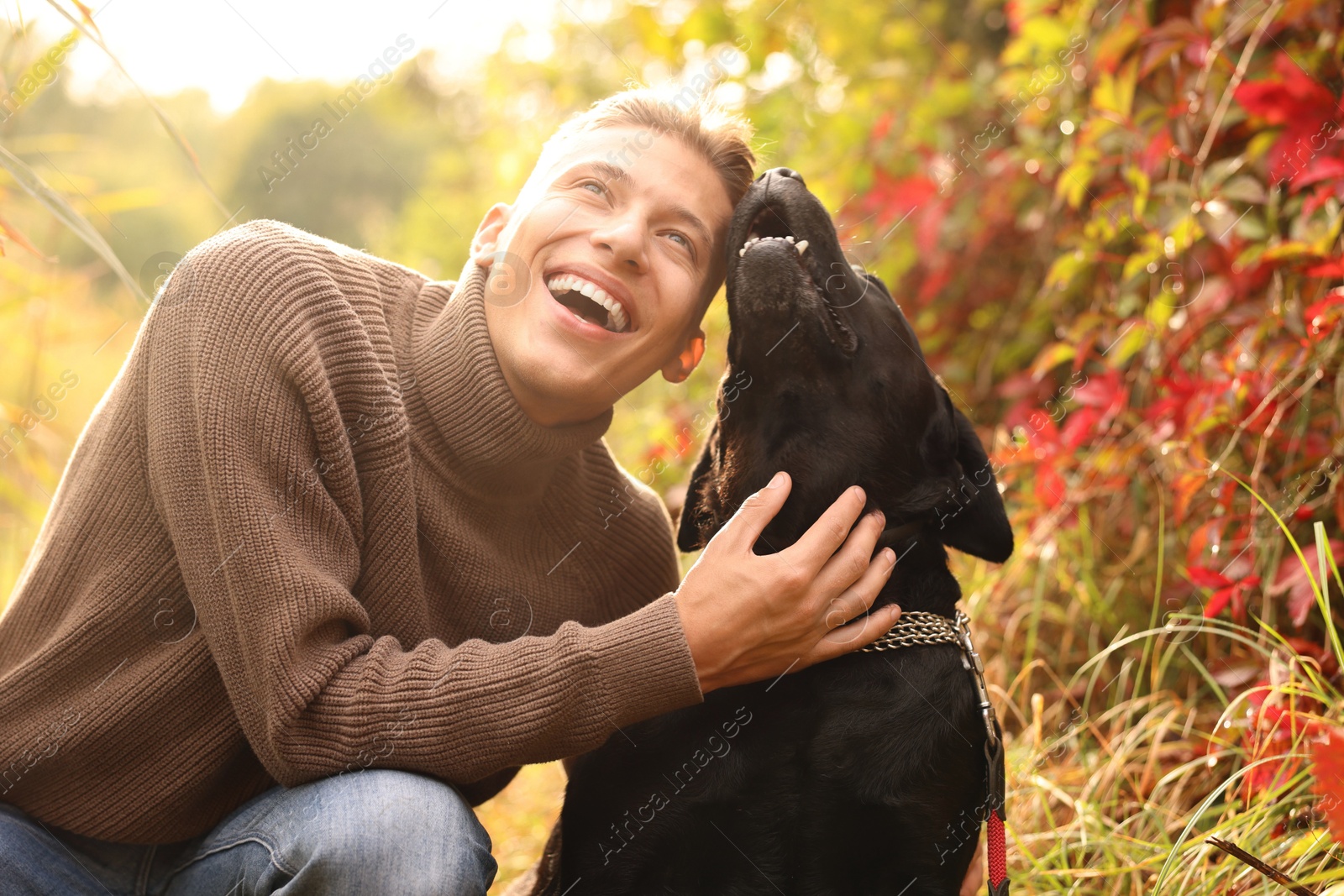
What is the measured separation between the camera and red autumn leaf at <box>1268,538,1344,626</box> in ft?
5.54

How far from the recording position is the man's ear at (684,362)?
1.75m

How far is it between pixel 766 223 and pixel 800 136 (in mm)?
1954

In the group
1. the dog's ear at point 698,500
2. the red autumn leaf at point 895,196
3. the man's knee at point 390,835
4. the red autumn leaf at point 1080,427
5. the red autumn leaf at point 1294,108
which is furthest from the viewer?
the red autumn leaf at point 895,196

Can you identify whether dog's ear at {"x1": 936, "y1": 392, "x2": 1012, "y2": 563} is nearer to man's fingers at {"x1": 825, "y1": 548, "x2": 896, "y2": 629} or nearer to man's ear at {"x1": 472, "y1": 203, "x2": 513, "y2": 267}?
man's fingers at {"x1": 825, "y1": 548, "x2": 896, "y2": 629}

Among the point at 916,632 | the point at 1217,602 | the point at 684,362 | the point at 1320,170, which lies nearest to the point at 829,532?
the point at 916,632

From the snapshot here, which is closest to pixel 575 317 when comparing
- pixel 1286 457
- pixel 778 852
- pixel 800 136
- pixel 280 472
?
pixel 280 472

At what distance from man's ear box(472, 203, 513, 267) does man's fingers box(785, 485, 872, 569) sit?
67 cm

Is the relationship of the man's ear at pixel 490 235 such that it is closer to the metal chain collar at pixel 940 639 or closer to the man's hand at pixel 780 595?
the man's hand at pixel 780 595

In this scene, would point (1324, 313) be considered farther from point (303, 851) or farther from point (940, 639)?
point (303, 851)

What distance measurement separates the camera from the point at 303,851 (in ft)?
3.89

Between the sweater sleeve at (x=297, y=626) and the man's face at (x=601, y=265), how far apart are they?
0.33m

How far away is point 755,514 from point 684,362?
18.0 inches

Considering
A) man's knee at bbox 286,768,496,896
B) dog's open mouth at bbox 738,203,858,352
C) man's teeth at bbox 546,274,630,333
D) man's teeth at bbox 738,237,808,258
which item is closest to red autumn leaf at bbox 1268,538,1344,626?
dog's open mouth at bbox 738,203,858,352

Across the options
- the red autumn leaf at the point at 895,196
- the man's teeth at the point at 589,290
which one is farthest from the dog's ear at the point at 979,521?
the red autumn leaf at the point at 895,196
